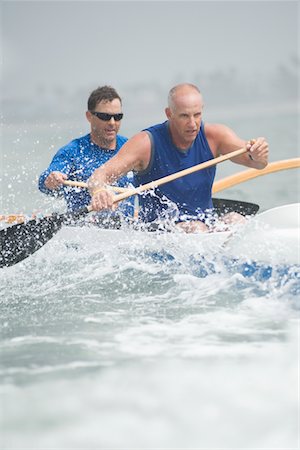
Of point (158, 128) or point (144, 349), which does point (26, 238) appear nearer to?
point (158, 128)

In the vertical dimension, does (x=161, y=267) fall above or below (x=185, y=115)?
below

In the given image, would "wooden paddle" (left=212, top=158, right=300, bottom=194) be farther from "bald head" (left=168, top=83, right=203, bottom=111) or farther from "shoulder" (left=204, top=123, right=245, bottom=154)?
"bald head" (left=168, top=83, right=203, bottom=111)

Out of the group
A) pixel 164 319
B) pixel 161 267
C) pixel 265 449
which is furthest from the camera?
pixel 161 267

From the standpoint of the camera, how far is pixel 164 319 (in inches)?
87.1

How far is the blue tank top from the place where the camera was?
2840 mm

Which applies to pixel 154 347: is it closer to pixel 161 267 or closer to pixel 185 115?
pixel 161 267

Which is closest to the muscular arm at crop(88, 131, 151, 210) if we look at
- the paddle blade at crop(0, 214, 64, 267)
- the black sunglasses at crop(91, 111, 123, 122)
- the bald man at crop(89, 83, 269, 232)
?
the bald man at crop(89, 83, 269, 232)

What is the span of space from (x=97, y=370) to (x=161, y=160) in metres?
1.15

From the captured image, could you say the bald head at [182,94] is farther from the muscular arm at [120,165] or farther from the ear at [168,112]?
the muscular arm at [120,165]

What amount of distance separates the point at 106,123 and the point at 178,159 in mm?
471

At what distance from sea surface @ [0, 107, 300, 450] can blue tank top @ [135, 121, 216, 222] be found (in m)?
0.22

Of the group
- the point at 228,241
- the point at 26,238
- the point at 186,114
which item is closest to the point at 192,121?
the point at 186,114

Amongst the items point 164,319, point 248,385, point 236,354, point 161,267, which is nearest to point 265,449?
point 248,385

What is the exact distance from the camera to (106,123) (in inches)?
126
